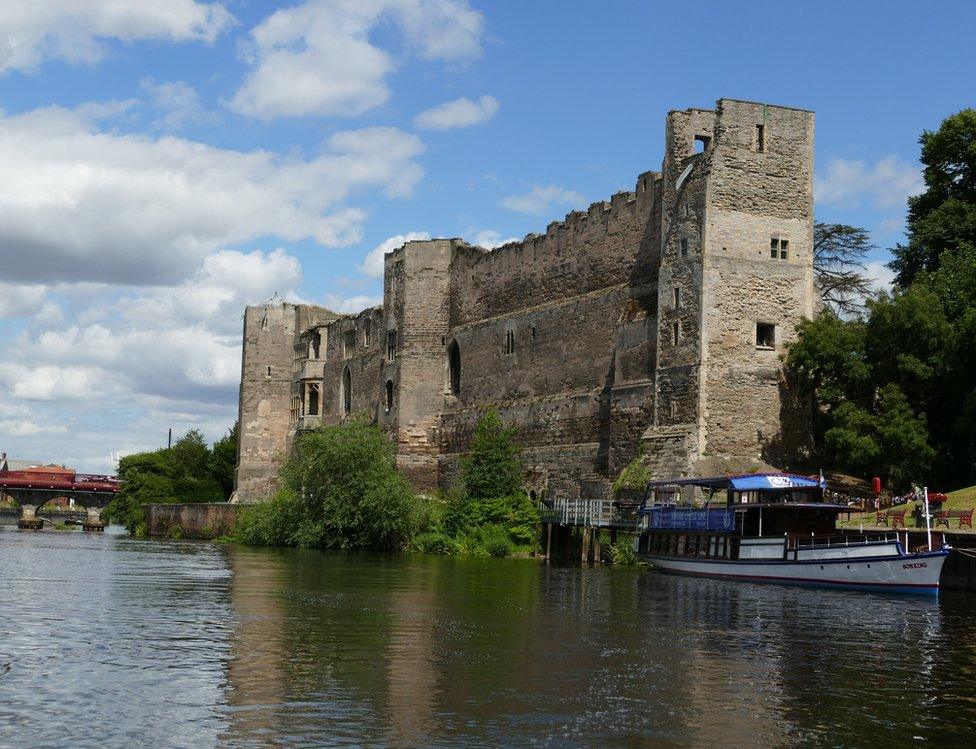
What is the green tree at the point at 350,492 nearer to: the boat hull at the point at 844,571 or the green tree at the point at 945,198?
the boat hull at the point at 844,571

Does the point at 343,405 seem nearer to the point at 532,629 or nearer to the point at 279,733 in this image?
the point at 532,629

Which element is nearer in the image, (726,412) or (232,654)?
(232,654)

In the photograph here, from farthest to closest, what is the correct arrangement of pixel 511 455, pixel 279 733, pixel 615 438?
1. pixel 511 455
2. pixel 615 438
3. pixel 279 733

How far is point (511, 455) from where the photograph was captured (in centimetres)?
4912

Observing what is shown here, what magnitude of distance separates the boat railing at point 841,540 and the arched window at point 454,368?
2757 cm

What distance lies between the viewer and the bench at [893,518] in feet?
107

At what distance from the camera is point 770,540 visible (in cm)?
3341

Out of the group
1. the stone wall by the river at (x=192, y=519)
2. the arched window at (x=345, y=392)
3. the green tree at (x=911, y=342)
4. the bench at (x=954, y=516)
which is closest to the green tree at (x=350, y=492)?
the stone wall by the river at (x=192, y=519)

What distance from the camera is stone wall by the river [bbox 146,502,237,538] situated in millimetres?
64062

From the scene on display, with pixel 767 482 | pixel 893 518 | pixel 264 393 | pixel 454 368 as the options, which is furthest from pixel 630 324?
pixel 264 393

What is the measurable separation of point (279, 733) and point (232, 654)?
5432 millimetres

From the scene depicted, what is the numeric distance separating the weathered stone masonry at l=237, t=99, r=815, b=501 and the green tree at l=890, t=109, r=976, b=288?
183 inches

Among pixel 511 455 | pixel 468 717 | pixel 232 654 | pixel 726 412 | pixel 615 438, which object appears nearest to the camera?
pixel 468 717

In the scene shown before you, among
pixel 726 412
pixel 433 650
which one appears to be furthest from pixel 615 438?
pixel 433 650
